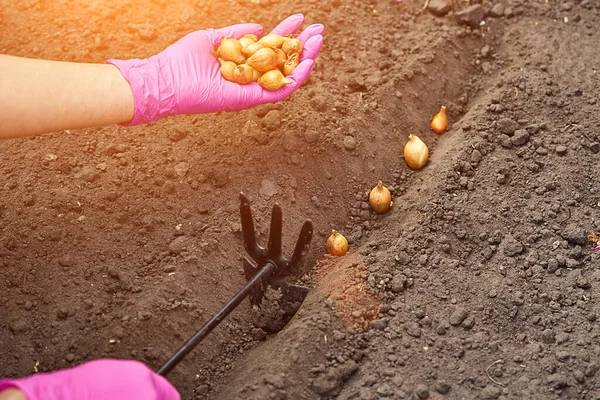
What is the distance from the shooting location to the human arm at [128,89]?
2129 mm

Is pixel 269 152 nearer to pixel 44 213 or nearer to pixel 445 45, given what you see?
pixel 44 213

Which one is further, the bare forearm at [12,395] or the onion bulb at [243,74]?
the onion bulb at [243,74]

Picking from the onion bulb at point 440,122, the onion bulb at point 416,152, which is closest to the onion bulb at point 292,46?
the onion bulb at point 416,152

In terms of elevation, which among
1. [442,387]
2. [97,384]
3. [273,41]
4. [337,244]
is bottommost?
[442,387]

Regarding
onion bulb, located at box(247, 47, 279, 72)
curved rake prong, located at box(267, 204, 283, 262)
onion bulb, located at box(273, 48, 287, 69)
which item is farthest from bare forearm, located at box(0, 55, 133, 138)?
curved rake prong, located at box(267, 204, 283, 262)

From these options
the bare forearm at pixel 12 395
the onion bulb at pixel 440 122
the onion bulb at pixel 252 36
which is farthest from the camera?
the onion bulb at pixel 440 122

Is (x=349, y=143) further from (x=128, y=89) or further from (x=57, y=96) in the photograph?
(x=57, y=96)

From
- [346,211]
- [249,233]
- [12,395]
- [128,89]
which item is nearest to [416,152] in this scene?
[346,211]

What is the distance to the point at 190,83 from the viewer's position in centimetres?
235

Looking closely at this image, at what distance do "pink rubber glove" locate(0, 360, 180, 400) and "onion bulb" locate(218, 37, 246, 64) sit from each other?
131 cm

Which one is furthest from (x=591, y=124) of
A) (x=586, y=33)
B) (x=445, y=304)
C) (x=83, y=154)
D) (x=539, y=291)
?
(x=83, y=154)

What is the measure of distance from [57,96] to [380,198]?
1.25 meters

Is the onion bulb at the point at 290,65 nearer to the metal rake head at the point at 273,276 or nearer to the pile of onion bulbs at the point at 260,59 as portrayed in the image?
the pile of onion bulbs at the point at 260,59

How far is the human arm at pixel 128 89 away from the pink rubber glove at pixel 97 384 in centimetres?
91
